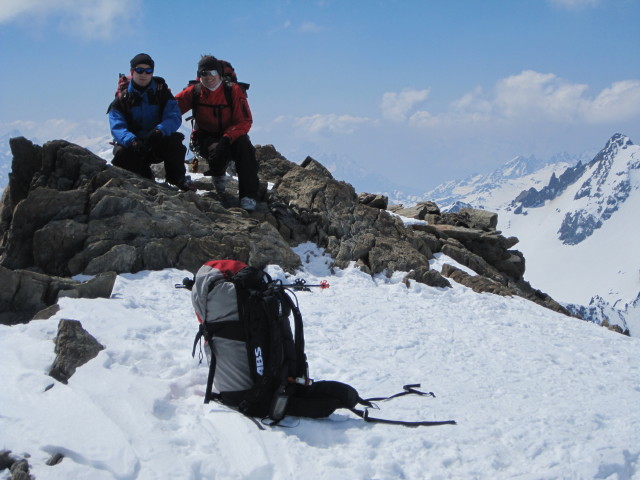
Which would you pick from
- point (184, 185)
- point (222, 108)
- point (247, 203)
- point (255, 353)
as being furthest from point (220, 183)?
point (255, 353)

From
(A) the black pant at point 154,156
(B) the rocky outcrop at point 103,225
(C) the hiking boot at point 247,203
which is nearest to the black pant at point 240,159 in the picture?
(C) the hiking boot at point 247,203

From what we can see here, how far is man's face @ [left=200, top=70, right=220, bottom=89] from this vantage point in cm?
1415

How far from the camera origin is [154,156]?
14.3 meters

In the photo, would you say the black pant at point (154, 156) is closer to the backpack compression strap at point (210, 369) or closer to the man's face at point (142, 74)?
the man's face at point (142, 74)

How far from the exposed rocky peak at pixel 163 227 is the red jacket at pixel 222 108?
6.80ft

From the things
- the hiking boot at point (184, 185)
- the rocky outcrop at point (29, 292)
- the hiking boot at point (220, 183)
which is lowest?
the rocky outcrop at point (29, 292)

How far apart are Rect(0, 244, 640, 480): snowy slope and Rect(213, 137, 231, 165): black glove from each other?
14.3 ft

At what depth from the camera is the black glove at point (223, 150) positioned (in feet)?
48.2

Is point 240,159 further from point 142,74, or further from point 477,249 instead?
point 477,249

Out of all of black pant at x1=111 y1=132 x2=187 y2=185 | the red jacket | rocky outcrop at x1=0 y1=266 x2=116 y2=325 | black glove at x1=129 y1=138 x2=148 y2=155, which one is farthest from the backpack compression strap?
the red jacket

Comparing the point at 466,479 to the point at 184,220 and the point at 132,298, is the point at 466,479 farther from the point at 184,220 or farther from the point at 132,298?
the point at 184,220

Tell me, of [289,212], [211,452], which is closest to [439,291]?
[289,212]

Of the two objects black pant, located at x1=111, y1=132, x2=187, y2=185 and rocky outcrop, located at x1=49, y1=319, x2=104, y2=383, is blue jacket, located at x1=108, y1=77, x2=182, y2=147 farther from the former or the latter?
rocky outcrop, located at x1=49, y1=319, x2=104, y2=383

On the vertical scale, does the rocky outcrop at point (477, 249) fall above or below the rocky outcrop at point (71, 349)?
above
